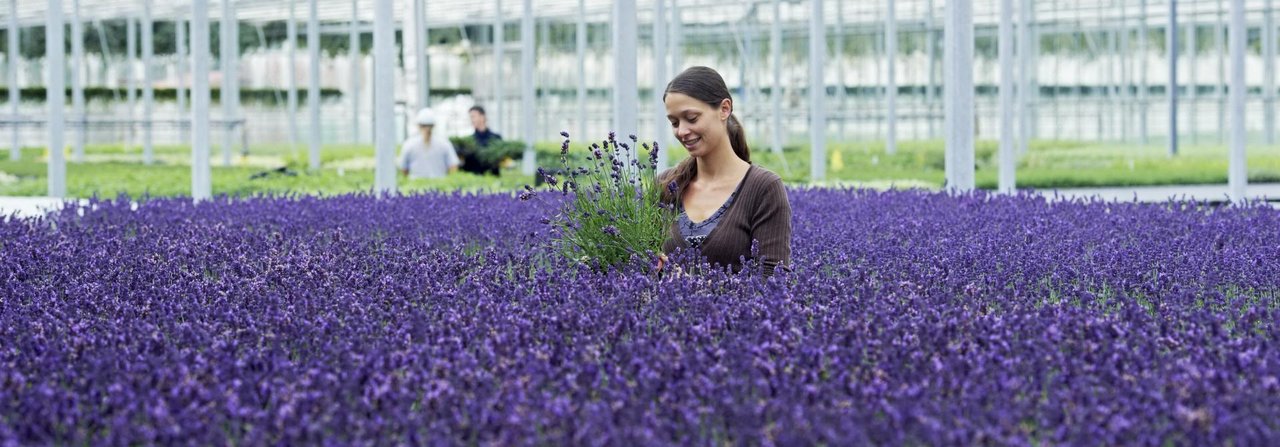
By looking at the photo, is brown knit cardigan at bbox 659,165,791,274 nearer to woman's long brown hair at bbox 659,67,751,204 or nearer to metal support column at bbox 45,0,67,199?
woman's long brown hair at bbox 659,67,751,204

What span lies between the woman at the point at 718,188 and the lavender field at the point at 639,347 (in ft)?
0.53

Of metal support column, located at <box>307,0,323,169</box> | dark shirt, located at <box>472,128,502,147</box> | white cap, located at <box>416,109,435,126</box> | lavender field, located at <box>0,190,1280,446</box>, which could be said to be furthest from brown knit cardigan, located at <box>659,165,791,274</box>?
metal support column, located at <box>307,0,323,169</box>

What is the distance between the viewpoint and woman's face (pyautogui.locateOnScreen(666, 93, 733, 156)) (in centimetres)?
537

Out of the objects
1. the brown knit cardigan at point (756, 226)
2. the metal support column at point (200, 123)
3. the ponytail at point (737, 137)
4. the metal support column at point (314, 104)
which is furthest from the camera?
the metal support column at point (314, 104)

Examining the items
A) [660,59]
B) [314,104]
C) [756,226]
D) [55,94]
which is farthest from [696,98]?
[314,104]

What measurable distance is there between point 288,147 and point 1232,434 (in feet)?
114

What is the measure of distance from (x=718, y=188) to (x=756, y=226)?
0.24m

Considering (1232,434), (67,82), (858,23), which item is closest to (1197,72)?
(858,23)

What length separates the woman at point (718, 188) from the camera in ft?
17.7

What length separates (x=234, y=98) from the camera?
30.5 m

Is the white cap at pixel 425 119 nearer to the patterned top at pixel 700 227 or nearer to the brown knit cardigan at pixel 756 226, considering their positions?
the patterned top at pixel 700 227

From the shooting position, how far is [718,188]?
570cm

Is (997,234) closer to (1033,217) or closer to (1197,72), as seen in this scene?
(1033,217)

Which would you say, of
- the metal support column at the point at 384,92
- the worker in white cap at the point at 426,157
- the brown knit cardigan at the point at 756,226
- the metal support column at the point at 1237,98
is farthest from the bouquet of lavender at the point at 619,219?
the worker in white cap at the point at 426,157
